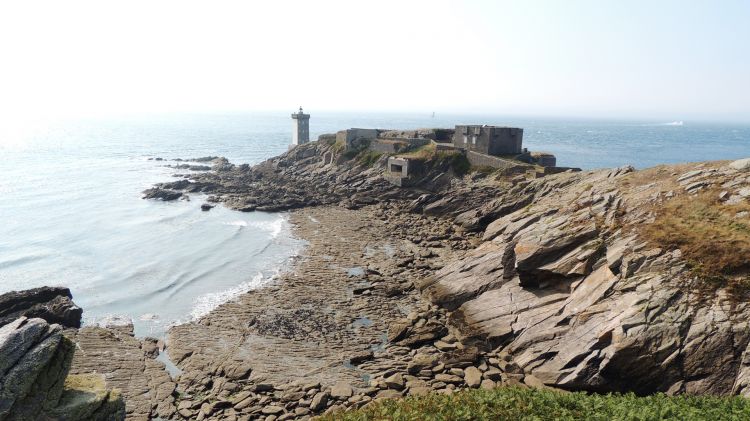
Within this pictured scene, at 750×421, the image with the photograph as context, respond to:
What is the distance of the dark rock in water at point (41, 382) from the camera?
45.7 ft

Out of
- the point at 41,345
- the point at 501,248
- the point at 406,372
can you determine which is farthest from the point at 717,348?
the point at 41,345

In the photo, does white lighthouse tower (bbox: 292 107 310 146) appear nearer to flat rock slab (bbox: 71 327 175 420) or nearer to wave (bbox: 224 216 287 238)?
wave (bbox: 224 216 287 238)

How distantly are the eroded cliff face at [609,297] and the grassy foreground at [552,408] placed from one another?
9.75 feet

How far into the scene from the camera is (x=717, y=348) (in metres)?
18.2

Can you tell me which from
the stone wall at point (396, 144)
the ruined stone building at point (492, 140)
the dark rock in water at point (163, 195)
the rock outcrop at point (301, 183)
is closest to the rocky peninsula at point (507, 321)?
the rock outcrop at point (301, 183)

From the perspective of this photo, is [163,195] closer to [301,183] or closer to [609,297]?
[301,183]

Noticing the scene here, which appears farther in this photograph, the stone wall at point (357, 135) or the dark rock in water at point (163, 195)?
the stone wall at point (357, 135)

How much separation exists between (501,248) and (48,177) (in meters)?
96.5

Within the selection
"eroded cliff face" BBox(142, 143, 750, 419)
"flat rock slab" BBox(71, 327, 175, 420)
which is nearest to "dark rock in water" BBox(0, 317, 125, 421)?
"flat rock slab" BBox(71, 327, 175, 420)

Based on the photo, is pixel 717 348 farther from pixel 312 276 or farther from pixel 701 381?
pixel 312 276

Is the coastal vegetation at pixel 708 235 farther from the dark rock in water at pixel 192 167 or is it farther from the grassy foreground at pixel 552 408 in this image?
the dark rock in water at pixel 192 167

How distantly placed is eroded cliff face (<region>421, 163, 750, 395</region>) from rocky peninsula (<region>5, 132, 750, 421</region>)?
71 millimetres

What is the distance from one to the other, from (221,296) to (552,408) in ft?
86.6

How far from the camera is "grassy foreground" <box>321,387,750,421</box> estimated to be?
46.6 ft
